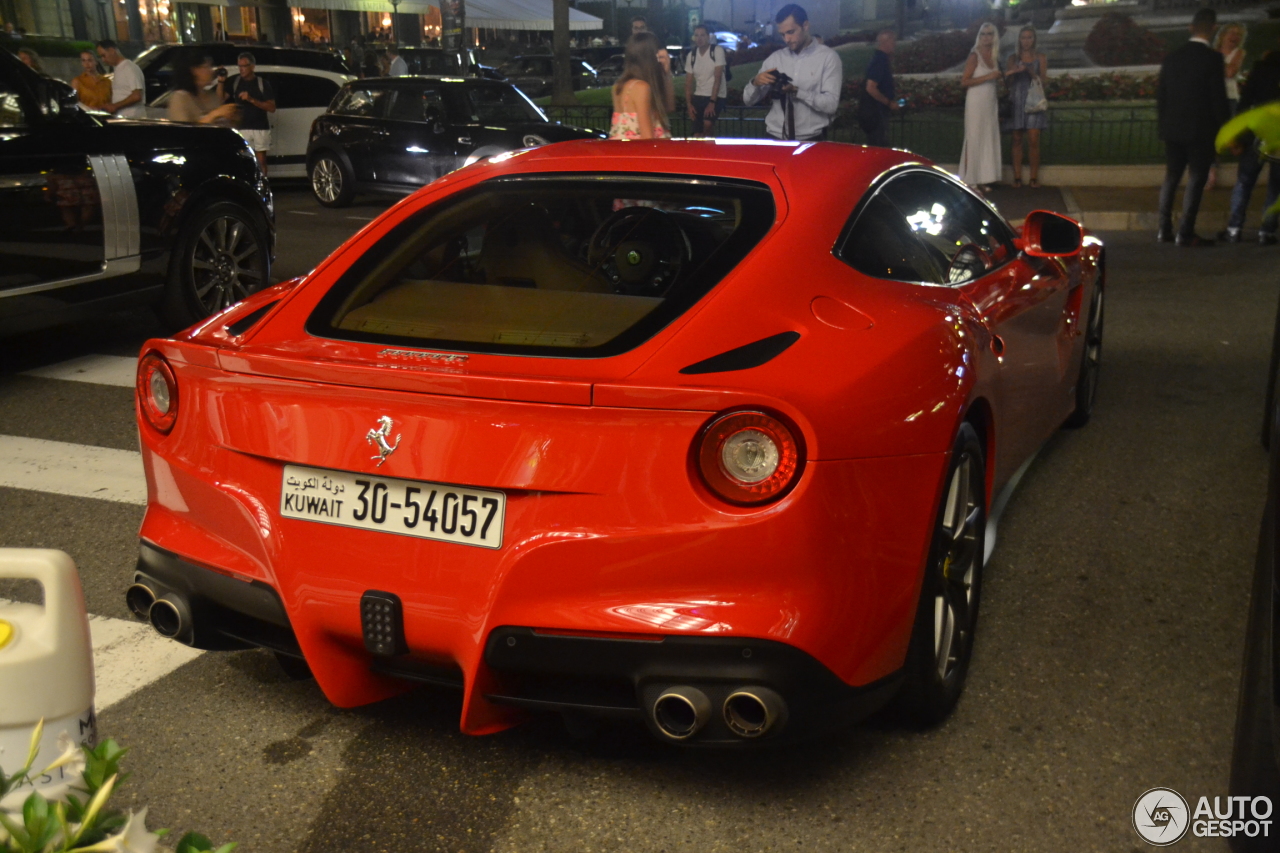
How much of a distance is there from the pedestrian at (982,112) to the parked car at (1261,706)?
13.9m

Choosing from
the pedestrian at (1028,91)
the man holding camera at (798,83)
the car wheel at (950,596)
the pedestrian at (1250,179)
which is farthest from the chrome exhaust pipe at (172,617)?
the pedestrian at (1028,91)

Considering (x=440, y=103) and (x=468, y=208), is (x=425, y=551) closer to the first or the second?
(x=468, y=208)

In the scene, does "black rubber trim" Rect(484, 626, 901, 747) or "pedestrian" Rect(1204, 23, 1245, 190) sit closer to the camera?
"black rubber trim" Rect(484, 626, 901, 747)

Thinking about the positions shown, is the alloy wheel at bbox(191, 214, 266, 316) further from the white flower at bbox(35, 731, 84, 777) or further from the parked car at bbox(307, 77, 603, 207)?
the white flower at bbox(35, 731, 84, 777)

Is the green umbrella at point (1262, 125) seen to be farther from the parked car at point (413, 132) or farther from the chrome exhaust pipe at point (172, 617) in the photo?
the parked car at point (413, 132)

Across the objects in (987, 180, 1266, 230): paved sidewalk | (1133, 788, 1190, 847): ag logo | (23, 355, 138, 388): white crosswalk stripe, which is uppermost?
(1133, 788, 1190, 847): ag logo

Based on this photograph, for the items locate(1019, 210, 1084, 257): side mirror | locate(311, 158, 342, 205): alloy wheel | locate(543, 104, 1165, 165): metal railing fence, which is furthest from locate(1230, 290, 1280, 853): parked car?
locate(543, 104, 1165, 165): metal railing fence

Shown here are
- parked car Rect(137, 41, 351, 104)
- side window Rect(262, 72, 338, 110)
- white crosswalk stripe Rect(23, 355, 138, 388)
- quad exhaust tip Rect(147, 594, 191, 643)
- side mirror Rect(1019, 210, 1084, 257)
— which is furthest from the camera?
parked car Rect(137, 41, 351, 104)

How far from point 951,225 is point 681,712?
2063mm

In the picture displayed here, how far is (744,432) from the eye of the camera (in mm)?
2654

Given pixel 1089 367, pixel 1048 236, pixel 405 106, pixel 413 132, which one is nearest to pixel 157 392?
pixel 1048 236

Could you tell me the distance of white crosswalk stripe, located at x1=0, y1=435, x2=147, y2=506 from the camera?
5.37 m

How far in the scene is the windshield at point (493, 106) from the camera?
15.7 m

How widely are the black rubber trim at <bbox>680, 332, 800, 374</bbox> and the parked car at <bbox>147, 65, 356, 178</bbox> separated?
16048 mm
